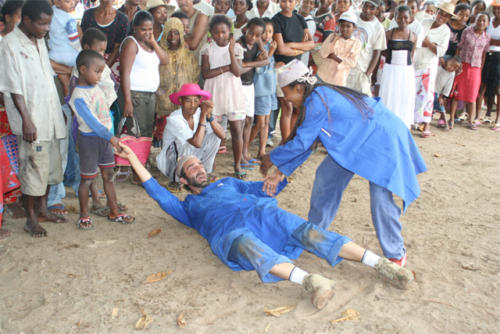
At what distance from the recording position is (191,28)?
5.61 m

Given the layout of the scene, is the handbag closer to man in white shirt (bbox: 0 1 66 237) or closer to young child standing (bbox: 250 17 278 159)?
man in white shirt (bbox: 0 1 66 237)

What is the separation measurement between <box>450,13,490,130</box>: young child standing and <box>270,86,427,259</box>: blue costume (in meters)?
5.66

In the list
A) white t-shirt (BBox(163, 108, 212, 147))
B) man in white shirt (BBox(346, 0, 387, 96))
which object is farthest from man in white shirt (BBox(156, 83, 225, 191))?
man in white shirt (BBox(346, 0, 387, 96))

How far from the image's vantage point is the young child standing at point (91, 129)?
3504mm

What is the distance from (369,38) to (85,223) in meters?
4.56

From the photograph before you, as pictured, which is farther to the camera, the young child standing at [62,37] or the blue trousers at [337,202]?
the young child standing at [62,37]

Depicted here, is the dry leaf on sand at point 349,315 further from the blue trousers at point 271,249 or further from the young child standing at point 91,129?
the young child standing at point 91,129

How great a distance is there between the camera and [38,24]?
3.32 m

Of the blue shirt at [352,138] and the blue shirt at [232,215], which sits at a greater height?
the blue shirt at [352,138]

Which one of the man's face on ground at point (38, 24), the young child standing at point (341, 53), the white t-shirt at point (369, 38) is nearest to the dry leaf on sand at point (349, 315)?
the man's face on ground at point (38, 24)

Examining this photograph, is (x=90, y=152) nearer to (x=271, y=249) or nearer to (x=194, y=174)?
(x=194, y=174)

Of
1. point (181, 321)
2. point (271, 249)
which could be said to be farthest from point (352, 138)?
point (181, 321)

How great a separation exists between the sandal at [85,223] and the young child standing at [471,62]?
674cm

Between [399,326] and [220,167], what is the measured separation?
3349mm
